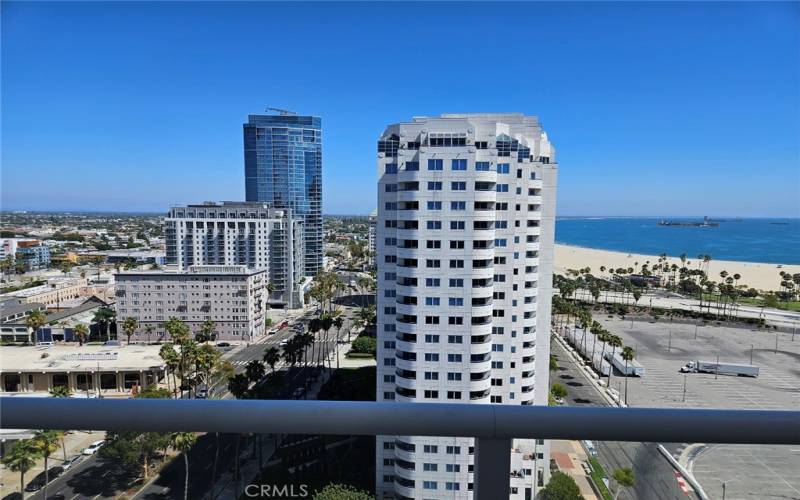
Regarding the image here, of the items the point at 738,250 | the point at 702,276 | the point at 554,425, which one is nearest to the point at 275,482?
the point at 554,425

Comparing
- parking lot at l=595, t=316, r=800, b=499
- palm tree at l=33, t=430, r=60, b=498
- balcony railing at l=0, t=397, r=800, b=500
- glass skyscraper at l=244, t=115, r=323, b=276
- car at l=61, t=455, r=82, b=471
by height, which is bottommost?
parking lot at l=595, t=316, r=800, b=499

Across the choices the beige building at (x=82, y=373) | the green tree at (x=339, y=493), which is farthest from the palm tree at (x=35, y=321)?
the green tree at (x=339, y=493)

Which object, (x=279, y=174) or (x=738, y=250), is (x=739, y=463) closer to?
(x=279, y=174)

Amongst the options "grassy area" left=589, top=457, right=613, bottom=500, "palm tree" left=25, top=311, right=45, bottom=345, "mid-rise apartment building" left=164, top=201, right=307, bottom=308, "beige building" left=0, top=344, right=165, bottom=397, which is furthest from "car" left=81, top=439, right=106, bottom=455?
"mid-rise apartment building" left=164, top=201, right=307, bottom=308

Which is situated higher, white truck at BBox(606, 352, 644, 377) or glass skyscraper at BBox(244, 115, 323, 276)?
glass skyscraper at BBox(244, 115, 323, 276)

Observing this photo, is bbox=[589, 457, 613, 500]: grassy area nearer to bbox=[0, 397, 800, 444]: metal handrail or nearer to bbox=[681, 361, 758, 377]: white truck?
bbox=[0, 397, 800, 444]: metal handrail

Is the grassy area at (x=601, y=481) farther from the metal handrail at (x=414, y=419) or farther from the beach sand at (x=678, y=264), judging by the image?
the beach sand at (x=678, y=264)
